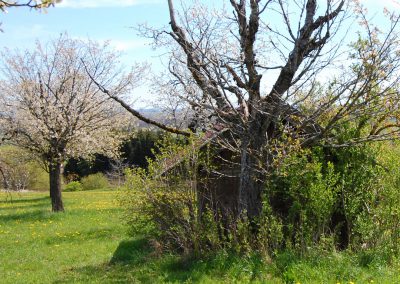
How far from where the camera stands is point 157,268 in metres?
8.62

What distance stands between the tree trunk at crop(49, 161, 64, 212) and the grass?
9.92ft

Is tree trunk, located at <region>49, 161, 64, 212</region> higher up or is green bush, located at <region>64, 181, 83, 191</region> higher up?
tree trunk, located at <region>49, 161, 64, 212</region>

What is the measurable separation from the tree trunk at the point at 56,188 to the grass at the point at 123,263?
119 inches

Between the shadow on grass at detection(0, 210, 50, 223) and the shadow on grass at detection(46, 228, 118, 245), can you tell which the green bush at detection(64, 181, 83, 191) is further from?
the shadow on grass at detection(46, 228, 118, 245)

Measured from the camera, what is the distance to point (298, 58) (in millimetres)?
8984

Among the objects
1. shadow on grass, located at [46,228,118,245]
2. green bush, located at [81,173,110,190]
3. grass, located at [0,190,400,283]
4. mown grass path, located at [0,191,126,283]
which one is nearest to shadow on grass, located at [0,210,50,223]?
mown grass path, located at [0,191,126,283]

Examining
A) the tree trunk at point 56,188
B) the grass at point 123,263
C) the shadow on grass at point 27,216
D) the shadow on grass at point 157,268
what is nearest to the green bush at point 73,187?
the tree trunk at point 56,188

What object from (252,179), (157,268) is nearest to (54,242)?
(157,268)

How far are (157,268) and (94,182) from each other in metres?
41.6

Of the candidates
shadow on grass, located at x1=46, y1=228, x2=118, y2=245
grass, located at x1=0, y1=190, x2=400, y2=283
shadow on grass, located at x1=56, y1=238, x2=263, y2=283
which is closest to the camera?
grass, located at x1=0, y1=190, x2=400, y2=283

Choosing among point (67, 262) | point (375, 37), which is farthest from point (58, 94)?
point (375, 37)

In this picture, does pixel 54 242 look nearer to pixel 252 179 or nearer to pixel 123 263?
pixel 123 263

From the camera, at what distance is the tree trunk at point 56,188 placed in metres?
22.0

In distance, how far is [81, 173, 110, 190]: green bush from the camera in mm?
48656
